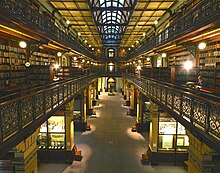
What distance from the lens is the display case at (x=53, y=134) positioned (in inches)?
396

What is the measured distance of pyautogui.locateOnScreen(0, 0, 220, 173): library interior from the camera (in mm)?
4395

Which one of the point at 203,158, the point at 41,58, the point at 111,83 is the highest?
the point at 41,58

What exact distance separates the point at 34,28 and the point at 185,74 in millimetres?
6811

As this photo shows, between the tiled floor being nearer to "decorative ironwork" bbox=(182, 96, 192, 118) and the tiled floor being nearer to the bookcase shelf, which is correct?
"decorative ironwork" bbox=(182, 96, 192, 118)

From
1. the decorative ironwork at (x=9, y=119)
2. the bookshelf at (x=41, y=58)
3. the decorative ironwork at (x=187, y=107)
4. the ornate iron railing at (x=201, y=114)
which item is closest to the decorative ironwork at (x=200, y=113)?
the ornate iron railing at (x=201, y=114)

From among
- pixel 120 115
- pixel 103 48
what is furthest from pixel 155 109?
pixel 103 48

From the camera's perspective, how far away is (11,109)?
3.56 m

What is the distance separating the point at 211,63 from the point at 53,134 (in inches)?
326

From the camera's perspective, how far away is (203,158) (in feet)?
17.4

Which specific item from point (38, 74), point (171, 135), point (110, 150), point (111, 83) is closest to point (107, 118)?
point (110, 150)

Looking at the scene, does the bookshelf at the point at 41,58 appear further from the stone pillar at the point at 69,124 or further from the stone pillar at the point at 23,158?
the stone pillar at the point at 23,158

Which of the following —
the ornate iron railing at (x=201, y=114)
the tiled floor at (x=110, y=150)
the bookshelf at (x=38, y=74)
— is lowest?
the tiled floor at (x=110, y=150)

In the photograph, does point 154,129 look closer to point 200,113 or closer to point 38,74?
point 200,113

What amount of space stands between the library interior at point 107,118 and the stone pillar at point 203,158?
0.10 ft
